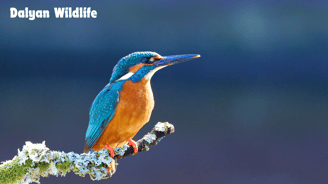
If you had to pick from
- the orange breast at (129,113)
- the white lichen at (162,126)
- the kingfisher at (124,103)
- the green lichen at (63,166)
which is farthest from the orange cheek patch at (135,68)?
the green lichen at (63,166)

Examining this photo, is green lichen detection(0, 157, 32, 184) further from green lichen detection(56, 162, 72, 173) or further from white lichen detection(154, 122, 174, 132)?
white lichen detection(154, 122, 174, 132)

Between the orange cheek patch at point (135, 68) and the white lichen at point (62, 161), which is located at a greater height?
the orange cheek patch at point (135, 68)

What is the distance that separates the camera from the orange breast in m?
2.21

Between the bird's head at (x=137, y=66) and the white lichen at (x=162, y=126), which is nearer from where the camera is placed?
the bird's head at (x=137, y=66)

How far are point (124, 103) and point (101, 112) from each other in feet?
0.73

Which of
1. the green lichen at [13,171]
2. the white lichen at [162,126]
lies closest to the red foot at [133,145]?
the white lichen at [162,126]

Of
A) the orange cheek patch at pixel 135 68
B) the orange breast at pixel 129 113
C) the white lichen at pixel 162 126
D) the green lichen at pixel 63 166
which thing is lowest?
the green lichen at pixel 63 166

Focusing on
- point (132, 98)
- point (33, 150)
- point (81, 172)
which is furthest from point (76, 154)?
point (132, 98)

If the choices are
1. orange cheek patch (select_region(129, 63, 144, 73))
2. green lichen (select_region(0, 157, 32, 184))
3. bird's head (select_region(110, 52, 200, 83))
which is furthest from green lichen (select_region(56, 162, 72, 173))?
orange cheek patch (select_region(129, 63, 144, 73))

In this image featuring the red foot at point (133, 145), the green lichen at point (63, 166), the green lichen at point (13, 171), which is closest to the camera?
the green lichen at point (13, 171)

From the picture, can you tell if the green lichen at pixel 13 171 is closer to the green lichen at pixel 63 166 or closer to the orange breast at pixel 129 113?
the green lichen at pixel 63 166

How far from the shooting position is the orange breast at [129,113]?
221 centimetres

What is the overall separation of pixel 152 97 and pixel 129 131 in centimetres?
37

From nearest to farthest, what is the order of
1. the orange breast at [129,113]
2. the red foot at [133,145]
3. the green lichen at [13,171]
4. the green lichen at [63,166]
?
the green lichen at [13,171], the green lichen at [63,166], the orange breast at [129,113], the red foot at [133,145]
